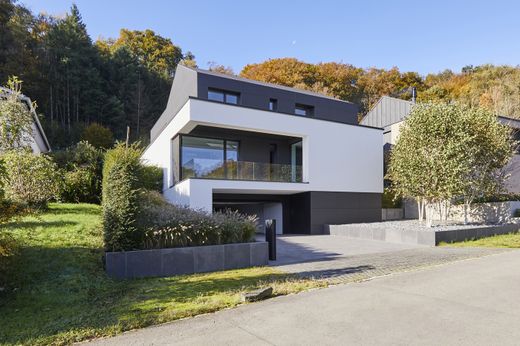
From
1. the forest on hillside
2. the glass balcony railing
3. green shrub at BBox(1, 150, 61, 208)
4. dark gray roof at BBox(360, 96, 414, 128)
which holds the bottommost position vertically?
green shrub at BBox(1, 150, 61, 208)

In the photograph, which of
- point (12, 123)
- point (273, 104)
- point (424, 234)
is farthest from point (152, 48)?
point (424, 234)

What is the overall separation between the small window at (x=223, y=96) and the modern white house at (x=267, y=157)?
0.05 meters

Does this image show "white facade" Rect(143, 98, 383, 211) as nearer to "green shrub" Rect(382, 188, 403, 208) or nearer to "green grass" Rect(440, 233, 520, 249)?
"green shrub" Rect(382, 188, 403, 208)

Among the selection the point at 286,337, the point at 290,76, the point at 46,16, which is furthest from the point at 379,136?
the point at 46,16

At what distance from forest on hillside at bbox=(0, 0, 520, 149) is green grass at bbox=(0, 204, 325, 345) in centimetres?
2552

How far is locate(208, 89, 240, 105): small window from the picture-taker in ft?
60.0

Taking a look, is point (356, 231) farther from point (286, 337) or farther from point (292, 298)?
point (286, 337)

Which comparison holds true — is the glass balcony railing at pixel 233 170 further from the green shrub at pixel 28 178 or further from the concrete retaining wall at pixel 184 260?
the concrete retaining wall at pixel 184 260

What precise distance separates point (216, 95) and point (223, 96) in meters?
0.39

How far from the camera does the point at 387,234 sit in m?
13.6

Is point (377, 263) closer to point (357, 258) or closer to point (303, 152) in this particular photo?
point (357, 258)

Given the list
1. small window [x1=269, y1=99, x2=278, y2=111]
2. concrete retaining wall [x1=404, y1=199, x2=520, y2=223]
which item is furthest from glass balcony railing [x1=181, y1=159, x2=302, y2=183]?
concrete retaining wall [x1=404, y1=199, x2=520, y2=223]

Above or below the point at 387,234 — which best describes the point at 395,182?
above

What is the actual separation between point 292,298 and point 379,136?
1565cm
